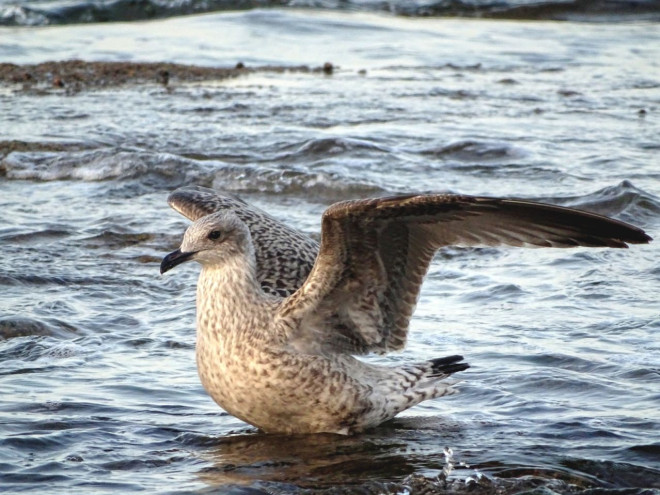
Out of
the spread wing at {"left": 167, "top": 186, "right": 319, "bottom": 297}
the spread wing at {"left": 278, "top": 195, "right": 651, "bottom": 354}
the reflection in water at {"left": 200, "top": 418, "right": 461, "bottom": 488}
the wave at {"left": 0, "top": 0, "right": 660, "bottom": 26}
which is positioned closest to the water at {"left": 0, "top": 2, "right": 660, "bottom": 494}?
the reflection in water at {"left": 200, "top": 418, "right": 461, "bottom": 488}

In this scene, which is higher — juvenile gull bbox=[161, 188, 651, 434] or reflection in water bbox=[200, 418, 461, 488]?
juvenile gull bbox=[161, 188, 651, 434]

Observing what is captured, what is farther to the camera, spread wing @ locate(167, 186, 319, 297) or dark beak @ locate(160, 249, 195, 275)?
spread wing @ locate(167, 186, 319, 297)

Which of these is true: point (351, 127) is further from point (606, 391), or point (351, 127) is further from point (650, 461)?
point (650, 461)

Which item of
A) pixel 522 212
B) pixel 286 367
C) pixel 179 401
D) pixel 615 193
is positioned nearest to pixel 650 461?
pixel 522 212

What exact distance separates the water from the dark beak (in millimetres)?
718

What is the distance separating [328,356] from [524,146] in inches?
219

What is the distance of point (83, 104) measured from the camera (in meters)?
12.4

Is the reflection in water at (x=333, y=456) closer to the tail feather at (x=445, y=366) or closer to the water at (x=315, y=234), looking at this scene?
the water at (x=315, y=234)

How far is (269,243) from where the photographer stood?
235 inches

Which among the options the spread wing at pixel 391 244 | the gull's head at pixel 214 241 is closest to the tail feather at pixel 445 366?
the spread wing at pixel 391 244

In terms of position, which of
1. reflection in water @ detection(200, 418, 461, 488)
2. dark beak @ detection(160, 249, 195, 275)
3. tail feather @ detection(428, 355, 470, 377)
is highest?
dark beak @ detection(160, 249, 195, 275)

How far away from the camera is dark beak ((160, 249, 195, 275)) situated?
203 inches

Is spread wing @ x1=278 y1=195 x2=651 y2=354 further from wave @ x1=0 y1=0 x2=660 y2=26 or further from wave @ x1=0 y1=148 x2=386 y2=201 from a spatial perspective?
wave @ x1=0 y1=0 x2=660 y2=26

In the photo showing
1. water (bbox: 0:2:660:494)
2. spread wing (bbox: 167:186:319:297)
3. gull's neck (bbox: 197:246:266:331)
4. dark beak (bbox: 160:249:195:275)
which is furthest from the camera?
spread wing (bbox: 167:186:319:297)
